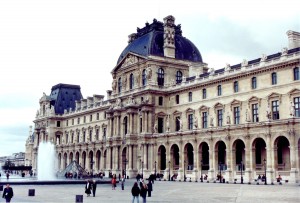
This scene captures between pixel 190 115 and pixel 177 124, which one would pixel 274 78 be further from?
pixel 177 124

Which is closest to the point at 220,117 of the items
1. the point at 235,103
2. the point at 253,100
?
the point at 235,103

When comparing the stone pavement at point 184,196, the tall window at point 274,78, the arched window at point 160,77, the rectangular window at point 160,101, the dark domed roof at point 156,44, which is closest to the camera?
the stone pavement at point 184,196

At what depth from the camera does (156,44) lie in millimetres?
83000

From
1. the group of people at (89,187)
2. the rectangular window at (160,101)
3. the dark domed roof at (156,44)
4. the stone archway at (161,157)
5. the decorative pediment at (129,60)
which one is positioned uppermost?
the dark domed roof at (156,44)

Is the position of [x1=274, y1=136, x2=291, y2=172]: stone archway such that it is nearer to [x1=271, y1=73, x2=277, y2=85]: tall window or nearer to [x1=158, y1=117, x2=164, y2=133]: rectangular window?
[x1=271, y1=73, x2=277, y2=85]: tall window

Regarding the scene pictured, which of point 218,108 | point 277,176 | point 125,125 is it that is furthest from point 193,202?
point 125,125

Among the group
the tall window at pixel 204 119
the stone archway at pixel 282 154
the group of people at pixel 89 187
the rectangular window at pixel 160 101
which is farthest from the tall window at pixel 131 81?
the group of people at pixel 89 187

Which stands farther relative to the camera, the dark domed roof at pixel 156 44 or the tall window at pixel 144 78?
the dark domed roof at pixel 156 44

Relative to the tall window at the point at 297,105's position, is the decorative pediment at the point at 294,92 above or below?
above

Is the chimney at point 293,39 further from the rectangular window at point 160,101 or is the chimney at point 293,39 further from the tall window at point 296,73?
the rectangular window at point 160,101

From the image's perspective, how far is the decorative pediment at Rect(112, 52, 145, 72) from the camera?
3270 inches

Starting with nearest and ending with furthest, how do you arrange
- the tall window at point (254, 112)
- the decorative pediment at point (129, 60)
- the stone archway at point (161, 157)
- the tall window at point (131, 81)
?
the tall window at point (254, 112), the stone archway at point (161, 157), the decorative pediment at point (129, 60), the tall window at point (131, 81)

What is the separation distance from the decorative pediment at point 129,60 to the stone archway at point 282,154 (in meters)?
32.2

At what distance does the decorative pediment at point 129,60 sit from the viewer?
83.1 metres
